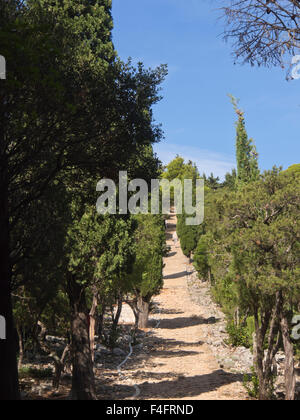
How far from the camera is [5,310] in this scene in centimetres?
864

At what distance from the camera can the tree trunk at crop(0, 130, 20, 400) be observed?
8539mm

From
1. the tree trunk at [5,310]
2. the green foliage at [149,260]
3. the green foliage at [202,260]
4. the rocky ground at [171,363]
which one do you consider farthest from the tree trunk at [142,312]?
the tree trunk at [5,310]

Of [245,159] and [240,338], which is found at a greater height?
[245,159]

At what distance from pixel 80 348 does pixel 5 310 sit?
23.9 feet

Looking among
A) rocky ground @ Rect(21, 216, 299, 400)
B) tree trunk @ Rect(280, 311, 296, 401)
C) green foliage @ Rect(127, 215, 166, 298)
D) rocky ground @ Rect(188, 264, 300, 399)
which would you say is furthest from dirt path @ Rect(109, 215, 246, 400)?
green foliage @ Rect(127, 215, 166, 298)

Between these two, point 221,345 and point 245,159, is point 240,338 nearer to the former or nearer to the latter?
point 221,345

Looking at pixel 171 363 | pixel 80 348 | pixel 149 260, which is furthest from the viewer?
pixel 149 260

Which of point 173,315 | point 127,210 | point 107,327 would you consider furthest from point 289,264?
point 173,315

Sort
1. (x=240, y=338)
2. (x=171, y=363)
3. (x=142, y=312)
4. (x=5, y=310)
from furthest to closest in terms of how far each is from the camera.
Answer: (x=142, y=312) → (x=240, y=338) → (x=171, y=363) → (x=5, y=310)

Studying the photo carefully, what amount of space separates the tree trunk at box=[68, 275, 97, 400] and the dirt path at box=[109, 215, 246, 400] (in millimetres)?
2754

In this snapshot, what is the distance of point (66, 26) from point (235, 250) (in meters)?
8.48

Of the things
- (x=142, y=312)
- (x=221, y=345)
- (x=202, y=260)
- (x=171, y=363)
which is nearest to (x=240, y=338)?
(x=221, y=345)

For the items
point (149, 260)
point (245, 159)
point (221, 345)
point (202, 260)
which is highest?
point (245, 159)

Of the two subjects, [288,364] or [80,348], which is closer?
[288,364]
